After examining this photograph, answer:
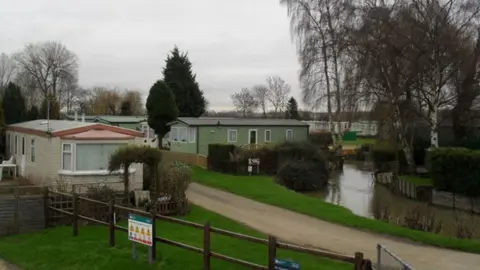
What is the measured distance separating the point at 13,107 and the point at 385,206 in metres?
24.6

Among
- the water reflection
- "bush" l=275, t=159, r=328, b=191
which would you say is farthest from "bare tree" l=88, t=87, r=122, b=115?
"bush" l=275, t=159, r=328, b=191

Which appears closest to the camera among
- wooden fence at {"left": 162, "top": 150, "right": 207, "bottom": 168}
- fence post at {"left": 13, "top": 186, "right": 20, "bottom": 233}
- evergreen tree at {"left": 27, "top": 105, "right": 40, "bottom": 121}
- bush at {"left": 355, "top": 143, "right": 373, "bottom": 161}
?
fence post at {"left": 13, "top": 186, "right": 20, "bottom": 233}

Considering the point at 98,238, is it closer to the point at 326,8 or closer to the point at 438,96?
the point at 438,96

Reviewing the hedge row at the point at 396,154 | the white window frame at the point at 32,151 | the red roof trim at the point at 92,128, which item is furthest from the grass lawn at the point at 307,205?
the hedge row at the point at 396,154

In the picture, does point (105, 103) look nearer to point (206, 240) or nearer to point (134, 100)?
point (134, 100)

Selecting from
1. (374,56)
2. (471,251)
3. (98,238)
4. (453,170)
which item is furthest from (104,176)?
(374,56)

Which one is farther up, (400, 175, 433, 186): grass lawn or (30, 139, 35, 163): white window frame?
(30, 139, 35, 163): white window frame

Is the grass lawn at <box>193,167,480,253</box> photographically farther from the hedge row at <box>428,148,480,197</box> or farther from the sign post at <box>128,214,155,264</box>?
the sign post at <box>128,214,155,264</box>

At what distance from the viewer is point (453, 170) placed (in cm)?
2458

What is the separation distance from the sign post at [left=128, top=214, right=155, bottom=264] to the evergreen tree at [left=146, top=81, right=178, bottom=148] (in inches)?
1277

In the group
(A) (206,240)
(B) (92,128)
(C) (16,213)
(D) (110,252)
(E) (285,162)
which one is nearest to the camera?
(A) (206,240)

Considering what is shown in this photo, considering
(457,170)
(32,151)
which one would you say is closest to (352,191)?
(457,170)

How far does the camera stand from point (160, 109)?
43656mm

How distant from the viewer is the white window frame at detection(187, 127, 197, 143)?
37.6 meters
